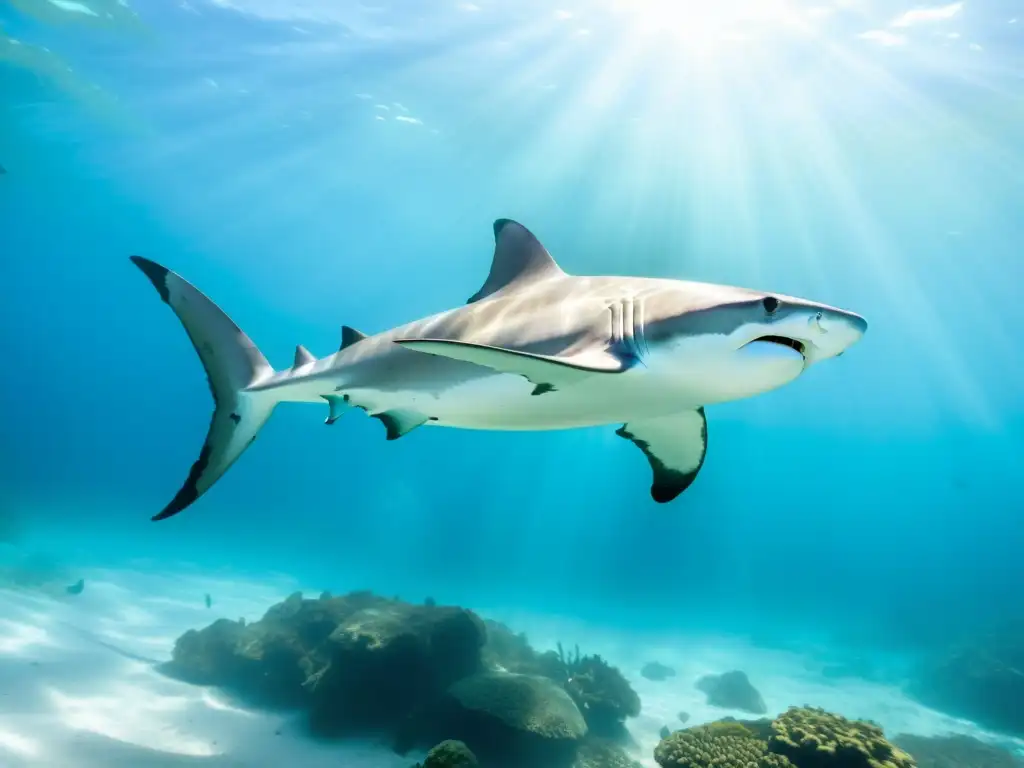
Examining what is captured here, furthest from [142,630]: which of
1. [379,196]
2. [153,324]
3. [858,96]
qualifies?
[153,324]

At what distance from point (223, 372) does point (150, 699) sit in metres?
8.17

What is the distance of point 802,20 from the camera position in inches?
798

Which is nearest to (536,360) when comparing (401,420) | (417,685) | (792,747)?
(401,420)

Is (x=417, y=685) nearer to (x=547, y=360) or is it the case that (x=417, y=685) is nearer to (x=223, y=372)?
(x=223, y=372)

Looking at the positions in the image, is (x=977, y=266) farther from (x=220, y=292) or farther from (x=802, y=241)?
(x=220, y=292)

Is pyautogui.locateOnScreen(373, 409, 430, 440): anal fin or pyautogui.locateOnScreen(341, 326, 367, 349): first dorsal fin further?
pyautogui.locateOnScreen(341, 326, 367, 349): first dorsal fin

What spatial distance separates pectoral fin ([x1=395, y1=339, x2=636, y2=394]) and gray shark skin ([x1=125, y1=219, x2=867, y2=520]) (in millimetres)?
11

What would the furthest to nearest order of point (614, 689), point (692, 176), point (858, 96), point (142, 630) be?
point (692, 176), point (858, 96), point (142, 630), point (614, 689)

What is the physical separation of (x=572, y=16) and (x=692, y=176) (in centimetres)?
1174

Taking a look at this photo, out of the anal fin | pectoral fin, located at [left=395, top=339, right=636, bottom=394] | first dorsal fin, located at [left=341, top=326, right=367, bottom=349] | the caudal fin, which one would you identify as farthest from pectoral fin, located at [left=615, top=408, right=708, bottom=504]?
the caudal fin

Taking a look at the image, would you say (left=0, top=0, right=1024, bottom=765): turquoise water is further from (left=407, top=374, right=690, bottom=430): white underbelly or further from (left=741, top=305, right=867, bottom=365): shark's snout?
(left=741, top=305, right=867, bottom=365): shark's snout

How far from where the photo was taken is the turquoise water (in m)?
22.4

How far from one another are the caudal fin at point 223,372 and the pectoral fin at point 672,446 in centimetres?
333

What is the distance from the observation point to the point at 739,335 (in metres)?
2.55
